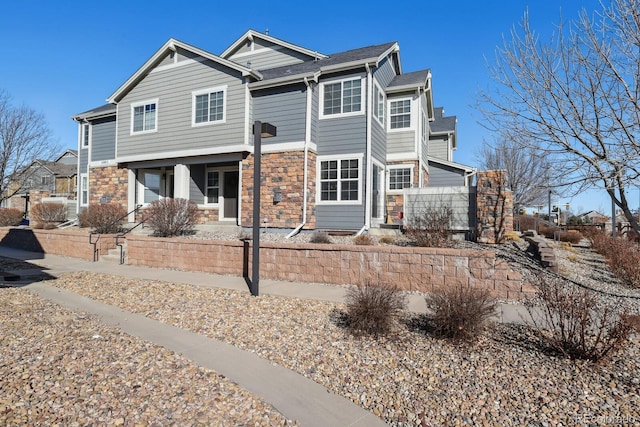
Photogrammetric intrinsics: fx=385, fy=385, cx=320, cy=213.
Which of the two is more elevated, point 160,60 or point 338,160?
point 160,60

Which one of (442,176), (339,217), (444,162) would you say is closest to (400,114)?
(444,162)

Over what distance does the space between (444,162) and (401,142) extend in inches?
172

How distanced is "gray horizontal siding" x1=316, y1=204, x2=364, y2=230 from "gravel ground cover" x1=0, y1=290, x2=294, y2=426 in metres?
9.01

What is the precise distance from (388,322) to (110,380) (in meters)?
3.11

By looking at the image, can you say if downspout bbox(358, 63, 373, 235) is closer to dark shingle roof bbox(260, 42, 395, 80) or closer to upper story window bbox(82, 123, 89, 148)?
dark shingle roof bbox(260, 42, 395, 80)

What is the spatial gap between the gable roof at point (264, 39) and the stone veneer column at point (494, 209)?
938 centimetres

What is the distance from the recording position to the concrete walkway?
328 centimetres

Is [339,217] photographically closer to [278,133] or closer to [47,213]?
[278,133]

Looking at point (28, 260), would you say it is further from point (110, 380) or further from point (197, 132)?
point (110, 380)

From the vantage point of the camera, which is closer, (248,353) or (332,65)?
(248,353)

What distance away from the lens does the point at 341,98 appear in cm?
1357

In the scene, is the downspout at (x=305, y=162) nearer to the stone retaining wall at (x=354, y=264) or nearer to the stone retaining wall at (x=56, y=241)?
the stone retaining wall at (x=354, y=264)

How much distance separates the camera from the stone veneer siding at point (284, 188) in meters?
13.3

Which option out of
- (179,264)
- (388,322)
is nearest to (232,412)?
(388,322)
